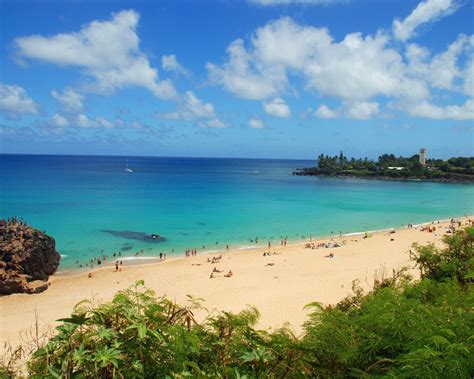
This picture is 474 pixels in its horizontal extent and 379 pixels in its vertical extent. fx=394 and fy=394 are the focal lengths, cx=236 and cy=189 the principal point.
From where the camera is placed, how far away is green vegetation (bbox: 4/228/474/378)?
297cm

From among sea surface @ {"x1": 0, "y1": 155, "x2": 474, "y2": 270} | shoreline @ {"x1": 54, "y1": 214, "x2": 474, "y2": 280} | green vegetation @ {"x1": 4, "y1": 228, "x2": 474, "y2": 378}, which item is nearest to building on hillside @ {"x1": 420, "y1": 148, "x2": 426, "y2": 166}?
sea surface @ {"x1": 0, "y1": 155, "x2": 474, "y2": 270}

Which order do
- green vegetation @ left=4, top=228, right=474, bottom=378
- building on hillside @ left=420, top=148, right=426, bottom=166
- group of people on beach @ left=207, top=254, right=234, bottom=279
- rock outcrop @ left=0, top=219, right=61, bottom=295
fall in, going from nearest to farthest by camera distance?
1. green vegetation @ left=4, top=228, right=474, bottom=378
2. rock outcrop @ left=0, top=219, right=61, bottom=295
3. group of people on beach @ left=207, top=254, right=234, bottom=279
4. building on hillside @ left=420, top=148, right=426, bottom=166

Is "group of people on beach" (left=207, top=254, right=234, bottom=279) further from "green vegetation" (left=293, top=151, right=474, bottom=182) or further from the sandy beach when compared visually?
"green vegetation" (left=293, top=151, right=474, bottom=182)

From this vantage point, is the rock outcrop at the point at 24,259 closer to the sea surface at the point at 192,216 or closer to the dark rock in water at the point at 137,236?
the sea surface at the point at 192,216

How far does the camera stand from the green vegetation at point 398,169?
119 m

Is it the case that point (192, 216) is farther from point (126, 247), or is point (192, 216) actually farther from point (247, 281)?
point (247, 281)

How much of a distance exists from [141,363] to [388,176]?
132 m

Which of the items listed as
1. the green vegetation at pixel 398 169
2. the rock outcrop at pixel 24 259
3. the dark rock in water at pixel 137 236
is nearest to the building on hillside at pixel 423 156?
the green vegetation at pixel 398 169

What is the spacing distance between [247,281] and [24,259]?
43.9ft

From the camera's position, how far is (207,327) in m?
3.95

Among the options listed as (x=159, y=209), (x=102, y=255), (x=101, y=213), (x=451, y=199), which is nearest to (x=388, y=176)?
(x=451, y=199)

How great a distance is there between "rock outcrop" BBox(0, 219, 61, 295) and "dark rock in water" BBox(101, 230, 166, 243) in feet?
35.0

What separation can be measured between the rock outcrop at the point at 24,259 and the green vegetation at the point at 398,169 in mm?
113672

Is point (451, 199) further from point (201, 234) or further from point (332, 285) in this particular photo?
point (332, 285)
